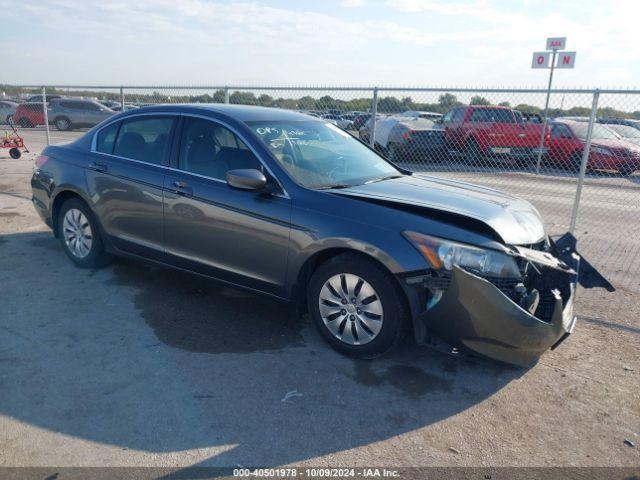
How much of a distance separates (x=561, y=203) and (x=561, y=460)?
26.8ft

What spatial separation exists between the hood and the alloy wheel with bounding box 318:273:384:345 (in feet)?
2.08

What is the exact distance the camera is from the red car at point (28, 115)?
81.1 ft

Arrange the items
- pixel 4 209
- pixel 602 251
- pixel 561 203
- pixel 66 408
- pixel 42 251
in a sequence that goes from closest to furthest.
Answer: pixel 66 408 < pixel 42 251 < pixel 602 251 < pixel 4 209 < pixel 561 203

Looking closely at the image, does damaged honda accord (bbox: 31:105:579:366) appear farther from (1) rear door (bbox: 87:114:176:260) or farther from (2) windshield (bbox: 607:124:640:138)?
(2) windshield (bbox: 607:124:640:138)

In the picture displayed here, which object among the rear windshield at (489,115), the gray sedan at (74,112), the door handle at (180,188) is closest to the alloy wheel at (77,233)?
the door handle at (180,188)

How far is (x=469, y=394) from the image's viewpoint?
11.2ft

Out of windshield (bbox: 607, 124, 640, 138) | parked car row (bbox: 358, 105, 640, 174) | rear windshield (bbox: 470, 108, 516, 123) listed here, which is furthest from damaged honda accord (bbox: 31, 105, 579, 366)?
windshield (bbox: 607, 124, 640, 138)

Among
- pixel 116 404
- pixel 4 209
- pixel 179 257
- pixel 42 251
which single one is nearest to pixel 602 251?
pixel 179 257

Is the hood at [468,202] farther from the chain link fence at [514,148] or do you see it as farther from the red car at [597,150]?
the red car at [597,150]

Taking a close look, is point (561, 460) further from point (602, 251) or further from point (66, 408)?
point (602, 251)

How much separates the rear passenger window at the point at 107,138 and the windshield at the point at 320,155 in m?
1.64

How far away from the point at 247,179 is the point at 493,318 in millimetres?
1929

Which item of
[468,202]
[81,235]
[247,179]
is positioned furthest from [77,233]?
[468,202]

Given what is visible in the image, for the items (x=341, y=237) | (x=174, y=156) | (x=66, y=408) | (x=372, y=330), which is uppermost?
(x=174, y=156)
